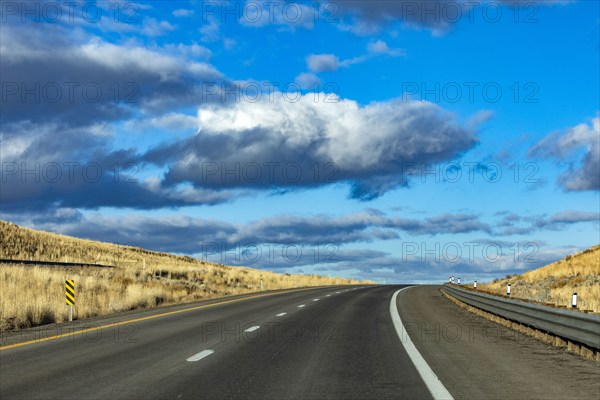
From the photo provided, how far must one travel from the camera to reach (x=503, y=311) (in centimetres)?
1848

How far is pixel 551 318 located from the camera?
45.0 ft

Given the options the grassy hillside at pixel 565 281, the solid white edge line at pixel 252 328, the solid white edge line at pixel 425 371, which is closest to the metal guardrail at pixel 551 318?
the solid white edge line at pixel 425 371

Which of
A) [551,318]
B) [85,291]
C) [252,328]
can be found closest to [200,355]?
[252,328]

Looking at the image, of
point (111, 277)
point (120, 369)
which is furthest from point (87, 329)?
point (111, 277)

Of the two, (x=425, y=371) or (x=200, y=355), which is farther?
(x=200, y=355)

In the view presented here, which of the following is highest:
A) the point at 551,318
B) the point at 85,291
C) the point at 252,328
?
the point at 551,318

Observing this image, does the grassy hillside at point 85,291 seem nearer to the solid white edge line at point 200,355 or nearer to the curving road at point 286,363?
the curving road at point 286,363

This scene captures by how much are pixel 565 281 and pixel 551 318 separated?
26.1m

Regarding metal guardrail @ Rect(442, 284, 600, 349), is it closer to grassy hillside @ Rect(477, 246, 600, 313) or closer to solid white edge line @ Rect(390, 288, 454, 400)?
solid white edge line @ Rect(390, 288, 454, 400)

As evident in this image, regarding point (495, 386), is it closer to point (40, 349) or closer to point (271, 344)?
point (271, 344)

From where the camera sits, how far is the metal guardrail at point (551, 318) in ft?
37.4

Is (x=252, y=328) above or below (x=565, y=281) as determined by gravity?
below

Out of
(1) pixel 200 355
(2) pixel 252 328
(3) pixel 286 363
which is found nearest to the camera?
(3) pixel 286 363

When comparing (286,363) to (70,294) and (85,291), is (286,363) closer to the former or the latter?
(70,294)
